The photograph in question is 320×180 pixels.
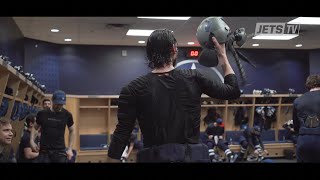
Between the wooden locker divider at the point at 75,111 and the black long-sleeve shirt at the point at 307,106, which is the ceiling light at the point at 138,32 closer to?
the wooden locker divider at the point at 75,111

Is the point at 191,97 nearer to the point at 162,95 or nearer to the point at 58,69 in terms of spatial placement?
the point at 162,95

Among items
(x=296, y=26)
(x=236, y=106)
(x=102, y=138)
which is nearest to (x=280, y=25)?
(x=296, y=26)

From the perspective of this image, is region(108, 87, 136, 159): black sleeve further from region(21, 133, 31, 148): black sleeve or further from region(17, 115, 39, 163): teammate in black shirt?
region(21, 133, 31, 148): black sleeve

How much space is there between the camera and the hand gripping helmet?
1824 mm

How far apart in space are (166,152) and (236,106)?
9297 mm

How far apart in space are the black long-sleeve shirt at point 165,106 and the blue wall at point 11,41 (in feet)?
19.1

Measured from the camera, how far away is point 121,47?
36.4 ft

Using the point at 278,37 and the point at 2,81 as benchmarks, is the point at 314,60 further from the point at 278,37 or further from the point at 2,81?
the point at 2,81

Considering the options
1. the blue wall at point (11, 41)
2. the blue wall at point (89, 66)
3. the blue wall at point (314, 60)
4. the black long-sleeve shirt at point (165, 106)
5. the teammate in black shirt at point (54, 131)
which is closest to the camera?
the black long-sleeve shirt at point (165, 106)

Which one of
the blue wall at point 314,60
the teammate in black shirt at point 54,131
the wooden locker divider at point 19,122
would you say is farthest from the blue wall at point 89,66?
the teammate in black shirt at point 54,131

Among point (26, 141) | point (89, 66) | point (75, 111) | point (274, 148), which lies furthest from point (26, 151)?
point (274, 148)

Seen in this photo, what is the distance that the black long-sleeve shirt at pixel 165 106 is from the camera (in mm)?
1619

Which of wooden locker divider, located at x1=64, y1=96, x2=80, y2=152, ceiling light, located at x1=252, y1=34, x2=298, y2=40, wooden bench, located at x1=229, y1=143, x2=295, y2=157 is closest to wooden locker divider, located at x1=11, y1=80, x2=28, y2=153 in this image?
wooden locker divider, located at x1=64, y1=96, x2=80, y2=152

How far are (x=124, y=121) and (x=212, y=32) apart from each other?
65 cm
